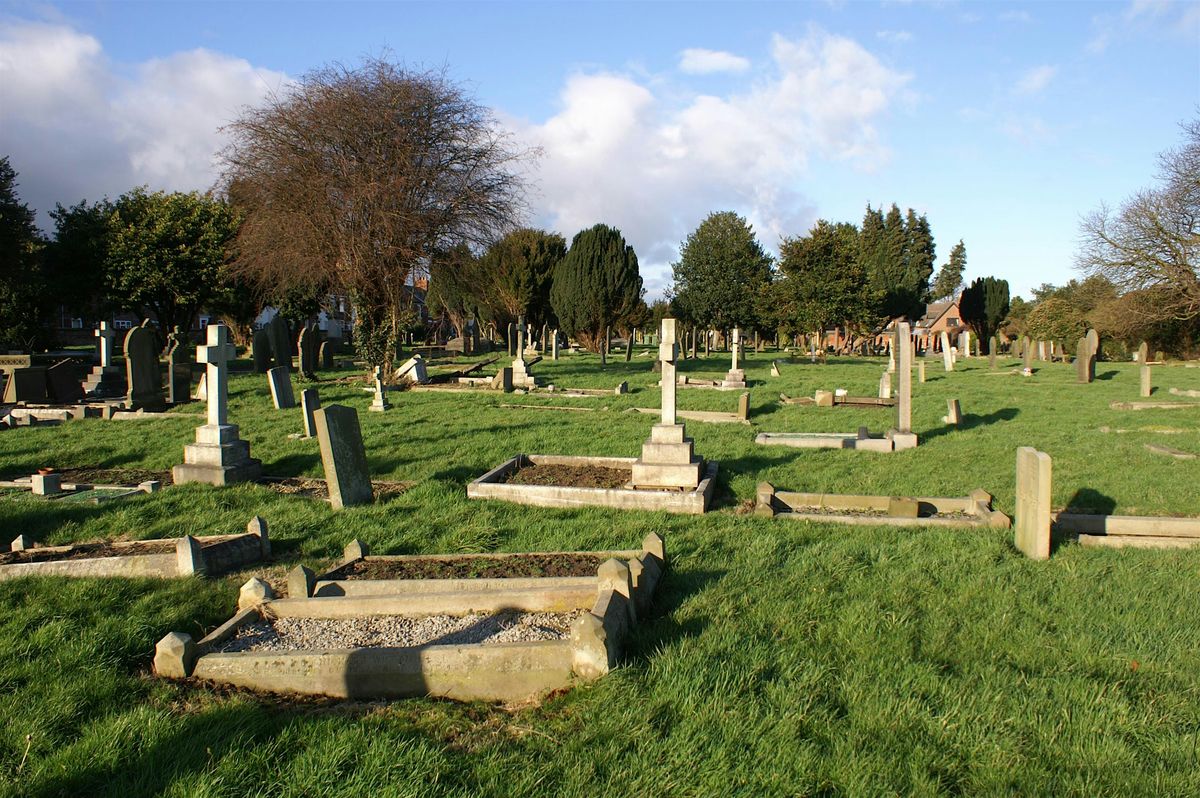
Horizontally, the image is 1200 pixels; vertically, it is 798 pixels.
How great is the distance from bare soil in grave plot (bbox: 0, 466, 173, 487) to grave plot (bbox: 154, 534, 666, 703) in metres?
5.00

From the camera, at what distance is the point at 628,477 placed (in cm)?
890

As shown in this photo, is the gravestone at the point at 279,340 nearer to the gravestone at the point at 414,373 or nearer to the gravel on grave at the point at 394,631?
the gravestone at the point at 414,373

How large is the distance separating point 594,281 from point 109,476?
33305 mm

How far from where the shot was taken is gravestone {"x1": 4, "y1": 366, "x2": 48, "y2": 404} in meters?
15.8

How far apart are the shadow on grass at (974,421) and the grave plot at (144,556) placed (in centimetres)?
1026

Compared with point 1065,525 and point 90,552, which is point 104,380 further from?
point 1065,525

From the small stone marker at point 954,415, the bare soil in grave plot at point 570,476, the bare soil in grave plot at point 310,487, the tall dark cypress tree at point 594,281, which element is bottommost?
the bare soil in grave plot at point 310,487

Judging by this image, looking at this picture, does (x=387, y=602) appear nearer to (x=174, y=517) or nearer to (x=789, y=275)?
(x=174, y=517)

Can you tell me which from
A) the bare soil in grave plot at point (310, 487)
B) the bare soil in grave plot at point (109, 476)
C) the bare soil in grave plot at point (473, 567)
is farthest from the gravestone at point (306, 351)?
the bare soil in grave plot at point (473, 567)

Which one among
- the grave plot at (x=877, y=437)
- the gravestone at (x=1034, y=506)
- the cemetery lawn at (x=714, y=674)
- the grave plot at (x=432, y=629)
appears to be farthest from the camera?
the grave plot at (x=877, y=437)

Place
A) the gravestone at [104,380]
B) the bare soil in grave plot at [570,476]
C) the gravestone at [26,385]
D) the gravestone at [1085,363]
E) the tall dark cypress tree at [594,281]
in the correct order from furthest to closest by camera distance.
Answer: the tall dark cypress tree at [594,281] < the gravestone at [1085,363] < the gravestone at [104,380] < the gravestone at [26,385] < the bare soil in grave plot at [570,476]

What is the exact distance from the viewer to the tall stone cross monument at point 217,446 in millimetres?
8883

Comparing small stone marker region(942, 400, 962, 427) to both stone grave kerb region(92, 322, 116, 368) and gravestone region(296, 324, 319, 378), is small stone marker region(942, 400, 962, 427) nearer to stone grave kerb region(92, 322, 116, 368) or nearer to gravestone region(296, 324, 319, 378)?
gravestone region(296, 324, 319, 378)

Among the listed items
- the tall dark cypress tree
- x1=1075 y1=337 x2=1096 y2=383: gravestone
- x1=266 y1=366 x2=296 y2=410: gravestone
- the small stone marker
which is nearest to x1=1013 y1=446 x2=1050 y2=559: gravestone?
the small stone marker
